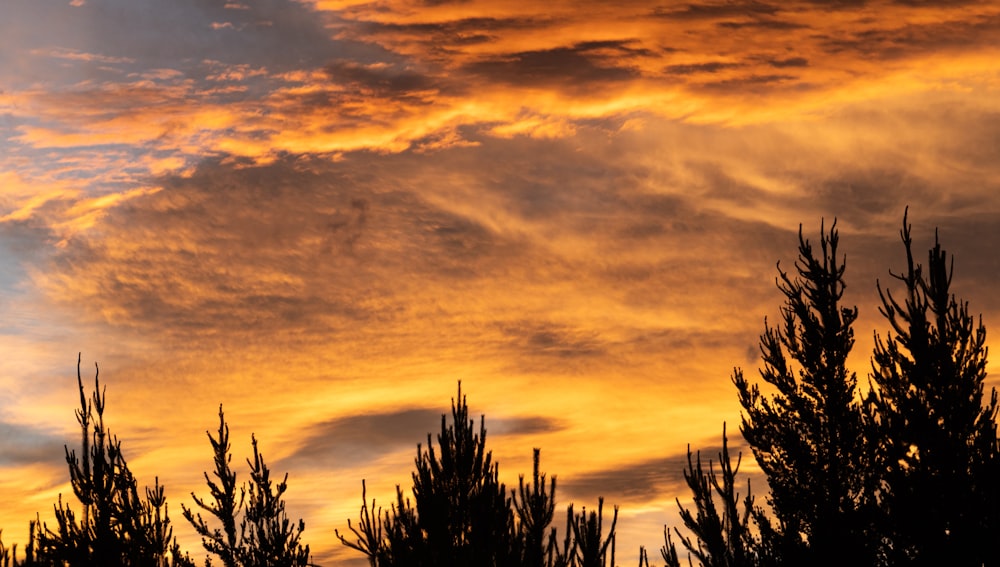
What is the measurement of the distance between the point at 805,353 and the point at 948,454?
22.3ft

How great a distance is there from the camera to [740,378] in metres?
27.5

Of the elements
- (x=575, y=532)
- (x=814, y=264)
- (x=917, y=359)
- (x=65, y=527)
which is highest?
(x=814, y=264)

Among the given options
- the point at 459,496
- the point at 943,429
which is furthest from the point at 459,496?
the point at 943,429

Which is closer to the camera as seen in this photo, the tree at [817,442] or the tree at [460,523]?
the tree at [460,523]

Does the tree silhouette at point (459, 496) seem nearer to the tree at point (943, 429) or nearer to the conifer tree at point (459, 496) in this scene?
the conifer tree at point (459, 496)

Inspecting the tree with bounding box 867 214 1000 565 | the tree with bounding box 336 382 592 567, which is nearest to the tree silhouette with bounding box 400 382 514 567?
the tree with bounding box 336 382 592 567

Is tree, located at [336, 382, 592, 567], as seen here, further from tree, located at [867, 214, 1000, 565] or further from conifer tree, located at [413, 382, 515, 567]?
tree, located at [867, 214, 1000, 565]

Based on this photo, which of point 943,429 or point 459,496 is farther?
point 943,429

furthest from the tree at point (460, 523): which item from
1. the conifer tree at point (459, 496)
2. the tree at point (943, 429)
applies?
the tree at point (943, 429)

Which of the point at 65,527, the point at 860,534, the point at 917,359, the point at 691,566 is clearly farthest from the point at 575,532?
the point at 860,534

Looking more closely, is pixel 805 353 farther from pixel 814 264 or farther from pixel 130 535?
pixel 130 535

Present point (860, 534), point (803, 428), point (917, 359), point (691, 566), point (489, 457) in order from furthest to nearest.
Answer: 1. point (803, 428)
2. point (860, 534)
3. point (917, 359)
4. point (691, 566)
5. point (489, 457)

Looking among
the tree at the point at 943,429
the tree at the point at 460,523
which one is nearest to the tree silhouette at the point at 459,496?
the tree at the point at 460,523

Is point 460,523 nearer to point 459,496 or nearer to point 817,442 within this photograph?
point 459,496
